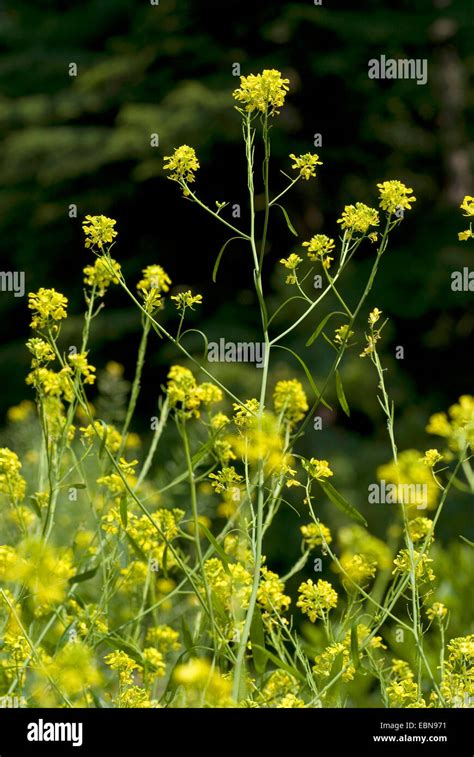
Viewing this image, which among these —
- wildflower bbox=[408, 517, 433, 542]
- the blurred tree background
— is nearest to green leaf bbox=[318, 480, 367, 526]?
wildflower bbox=[408, 517, 433, 542]

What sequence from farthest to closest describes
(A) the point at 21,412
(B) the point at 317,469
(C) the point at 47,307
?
(A) the point at 21,412 < (C) the point at 47,307 < (B) the point at 317,469

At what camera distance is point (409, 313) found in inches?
283

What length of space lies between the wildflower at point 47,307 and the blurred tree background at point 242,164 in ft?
15.6

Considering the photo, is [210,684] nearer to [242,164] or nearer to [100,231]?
[100,231]

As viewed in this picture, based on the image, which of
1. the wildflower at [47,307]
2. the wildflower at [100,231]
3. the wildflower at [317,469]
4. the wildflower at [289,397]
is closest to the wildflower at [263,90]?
the wildflower at [100,231]

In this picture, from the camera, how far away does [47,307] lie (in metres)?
2.06

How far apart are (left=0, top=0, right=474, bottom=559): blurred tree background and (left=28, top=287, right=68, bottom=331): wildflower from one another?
477 centimetres

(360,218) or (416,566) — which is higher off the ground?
(360,218)

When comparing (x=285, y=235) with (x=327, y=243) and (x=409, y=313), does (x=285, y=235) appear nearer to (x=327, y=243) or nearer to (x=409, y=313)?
(x=409, y=313)

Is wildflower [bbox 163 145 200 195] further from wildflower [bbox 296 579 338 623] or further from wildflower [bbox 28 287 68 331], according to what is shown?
wildflower [bbox 296 579 338 623]

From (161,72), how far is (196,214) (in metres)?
1.06

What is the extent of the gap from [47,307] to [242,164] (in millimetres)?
5898

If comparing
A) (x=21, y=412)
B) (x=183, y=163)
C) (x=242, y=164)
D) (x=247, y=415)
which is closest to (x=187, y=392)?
(x=247, y=415)
